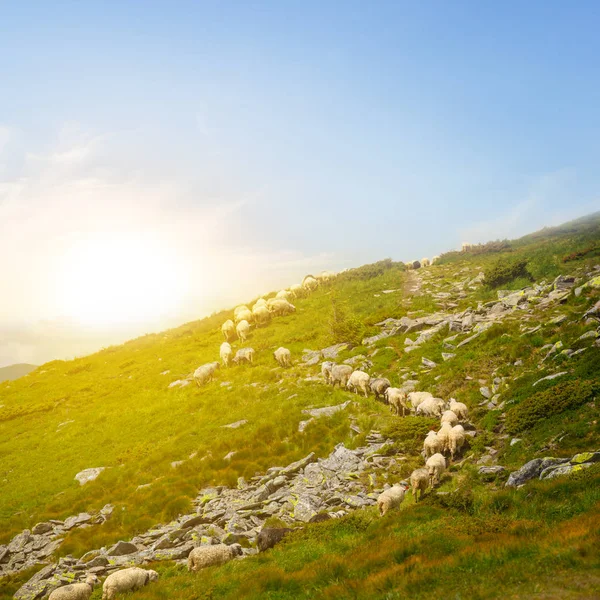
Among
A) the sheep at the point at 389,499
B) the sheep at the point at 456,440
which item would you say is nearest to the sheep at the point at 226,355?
the sheep at the point at 456,440

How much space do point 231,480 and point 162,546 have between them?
16.5 feet

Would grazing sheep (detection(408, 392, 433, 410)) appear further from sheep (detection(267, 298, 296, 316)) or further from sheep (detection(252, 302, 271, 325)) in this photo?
sheep (detection(267, 298, 296, 316))

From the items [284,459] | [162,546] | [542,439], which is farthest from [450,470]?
[162,546]

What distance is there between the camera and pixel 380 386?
25484 millimetres

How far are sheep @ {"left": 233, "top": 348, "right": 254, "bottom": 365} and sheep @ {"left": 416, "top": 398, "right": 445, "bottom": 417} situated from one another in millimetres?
21428

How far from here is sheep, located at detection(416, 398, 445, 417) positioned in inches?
797

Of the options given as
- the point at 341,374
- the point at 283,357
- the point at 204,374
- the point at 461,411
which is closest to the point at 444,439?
the point at 461,411

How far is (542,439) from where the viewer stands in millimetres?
13797

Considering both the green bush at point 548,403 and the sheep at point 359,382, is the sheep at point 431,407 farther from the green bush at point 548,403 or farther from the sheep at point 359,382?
the sheep at point 359,382

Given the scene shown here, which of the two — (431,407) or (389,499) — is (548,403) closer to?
(431,407)

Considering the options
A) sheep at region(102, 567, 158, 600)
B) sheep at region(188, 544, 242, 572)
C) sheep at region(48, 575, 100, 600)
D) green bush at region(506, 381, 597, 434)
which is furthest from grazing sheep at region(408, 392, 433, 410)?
sheep at region(48, 575, 100, 600)

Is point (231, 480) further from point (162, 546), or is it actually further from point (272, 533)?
point (272, 533)

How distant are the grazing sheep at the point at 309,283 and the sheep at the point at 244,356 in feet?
96.1

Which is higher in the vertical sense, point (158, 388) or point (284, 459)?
point (158, 388)
